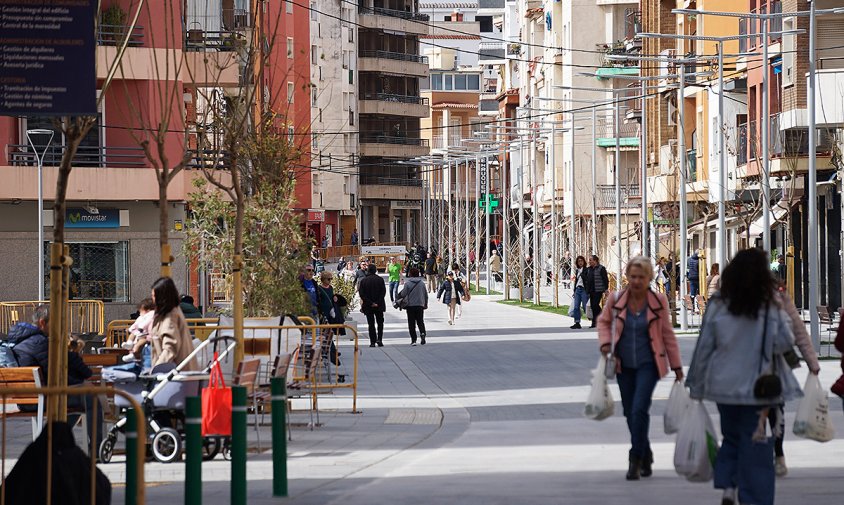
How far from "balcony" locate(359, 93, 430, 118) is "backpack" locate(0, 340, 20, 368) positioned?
10874cm

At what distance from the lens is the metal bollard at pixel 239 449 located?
34.8ft

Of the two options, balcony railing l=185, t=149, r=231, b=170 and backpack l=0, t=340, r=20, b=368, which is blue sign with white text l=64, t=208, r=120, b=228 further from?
backpack l=0, t=340, r=20, b=368

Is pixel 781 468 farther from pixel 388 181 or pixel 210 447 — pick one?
pixel 388 181

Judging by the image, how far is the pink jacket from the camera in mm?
12578

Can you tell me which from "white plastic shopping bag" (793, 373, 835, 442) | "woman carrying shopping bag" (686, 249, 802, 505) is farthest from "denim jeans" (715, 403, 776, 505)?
"white plastic shopping bag" (793, 373, 835, 442)

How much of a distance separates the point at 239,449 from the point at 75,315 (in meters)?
22.7

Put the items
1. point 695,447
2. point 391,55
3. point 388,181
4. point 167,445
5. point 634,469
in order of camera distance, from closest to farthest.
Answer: point 695,447 → point 634,469 → point 167,445 → point 391,55 → point 388,181

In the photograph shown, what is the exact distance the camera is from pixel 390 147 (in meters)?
127

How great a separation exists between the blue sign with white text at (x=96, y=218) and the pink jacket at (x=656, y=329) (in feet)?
99.5

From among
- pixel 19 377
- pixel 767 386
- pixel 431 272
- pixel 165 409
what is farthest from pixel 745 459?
pixel 431 272

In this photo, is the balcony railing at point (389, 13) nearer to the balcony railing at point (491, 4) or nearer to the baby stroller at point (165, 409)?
the balcony railing at point (491, 4)

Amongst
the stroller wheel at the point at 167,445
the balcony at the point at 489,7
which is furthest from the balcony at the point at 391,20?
the stroller wheel at the point at 167,445

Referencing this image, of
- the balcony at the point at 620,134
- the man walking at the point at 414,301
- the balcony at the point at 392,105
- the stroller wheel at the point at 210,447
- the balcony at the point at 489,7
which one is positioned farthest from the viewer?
the balcony at the point at 489,7

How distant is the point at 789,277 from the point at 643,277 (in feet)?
84.1
